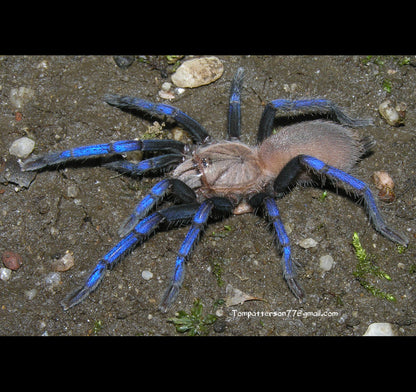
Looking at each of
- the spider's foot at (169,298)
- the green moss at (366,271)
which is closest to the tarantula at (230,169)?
the spider's foot at (169,298)

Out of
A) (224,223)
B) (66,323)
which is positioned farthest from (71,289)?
(224,223)

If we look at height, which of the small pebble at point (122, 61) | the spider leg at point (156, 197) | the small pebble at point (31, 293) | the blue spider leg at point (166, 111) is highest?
the small pebble at point (122, 61)

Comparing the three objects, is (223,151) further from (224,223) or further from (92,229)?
(92,229)

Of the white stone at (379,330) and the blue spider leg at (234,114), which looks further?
the blue spider leg at (234,114)

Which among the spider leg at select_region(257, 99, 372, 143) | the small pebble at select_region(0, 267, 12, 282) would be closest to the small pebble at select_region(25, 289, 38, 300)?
the small pebble at select_region(0, 267, 12, 282)

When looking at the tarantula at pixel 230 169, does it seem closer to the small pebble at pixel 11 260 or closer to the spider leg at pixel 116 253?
the spider leg at pixel 116 253

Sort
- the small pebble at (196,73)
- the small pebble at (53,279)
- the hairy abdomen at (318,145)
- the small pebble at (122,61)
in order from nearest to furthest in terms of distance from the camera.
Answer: the small pebble at (53,279)
the hairy abdomen at (318,145)
the small pebble at (196,73)
the small pebble at (122,61)

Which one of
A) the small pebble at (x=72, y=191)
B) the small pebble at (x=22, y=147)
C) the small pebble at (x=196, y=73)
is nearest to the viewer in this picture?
the small pebble at (x=72, y=191)

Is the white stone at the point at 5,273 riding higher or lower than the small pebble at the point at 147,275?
lower
